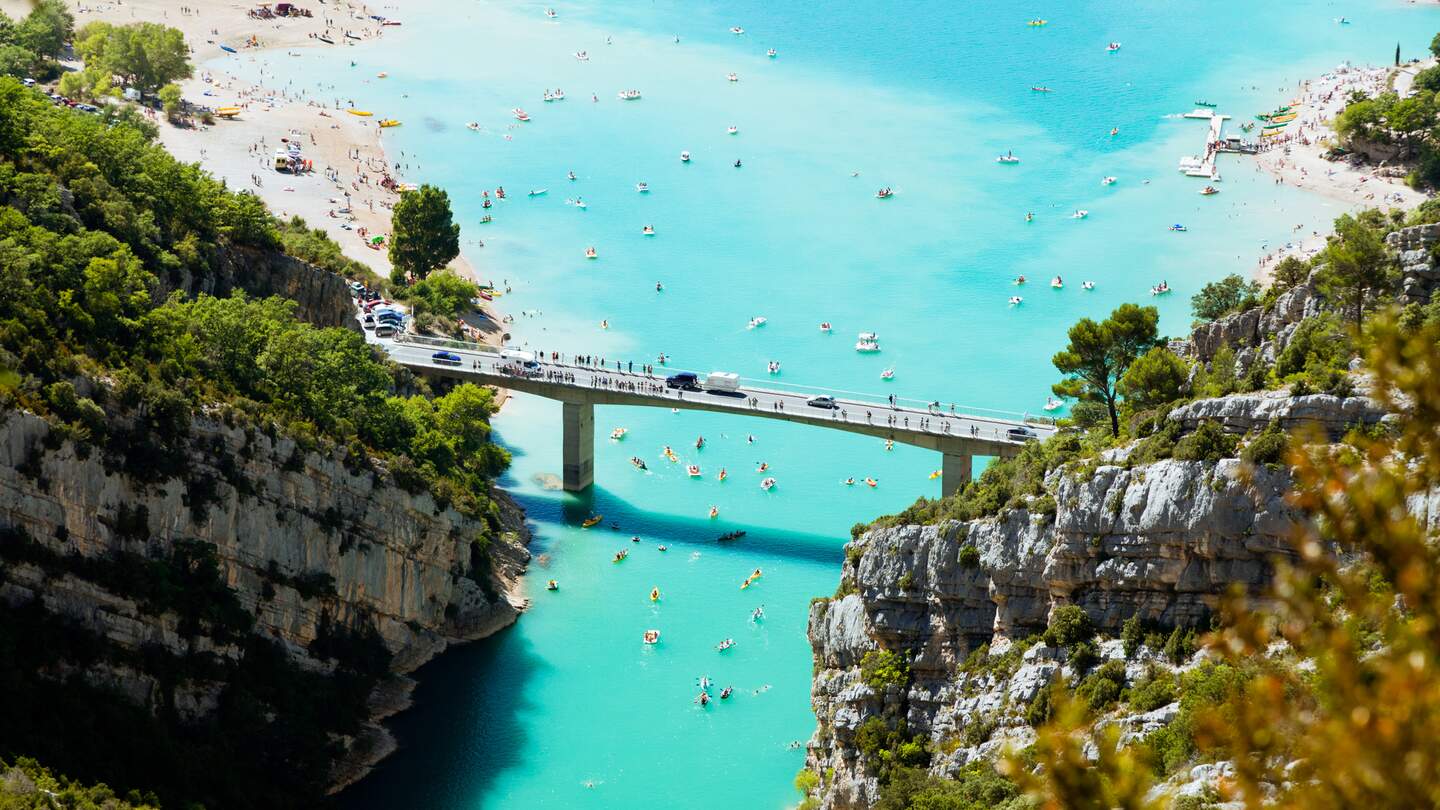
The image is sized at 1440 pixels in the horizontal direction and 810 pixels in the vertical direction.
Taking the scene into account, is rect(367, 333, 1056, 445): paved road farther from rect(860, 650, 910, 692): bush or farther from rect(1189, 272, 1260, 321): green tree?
rect(860, 650, 910, 692): bush

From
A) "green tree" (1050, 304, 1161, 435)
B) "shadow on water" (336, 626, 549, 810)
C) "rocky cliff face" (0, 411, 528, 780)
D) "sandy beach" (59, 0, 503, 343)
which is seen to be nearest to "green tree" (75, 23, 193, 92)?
"sandy beach" (59, 0, 503, 343)

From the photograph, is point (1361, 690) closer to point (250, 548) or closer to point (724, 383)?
point (250, 548)

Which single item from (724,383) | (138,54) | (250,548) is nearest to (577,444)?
(724,383)

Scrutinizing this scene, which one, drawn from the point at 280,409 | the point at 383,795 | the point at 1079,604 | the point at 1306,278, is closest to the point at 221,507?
the point at 280,409

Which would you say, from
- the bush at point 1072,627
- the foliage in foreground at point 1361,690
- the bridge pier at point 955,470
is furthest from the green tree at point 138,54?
the foliage in foreground at point 1361,690

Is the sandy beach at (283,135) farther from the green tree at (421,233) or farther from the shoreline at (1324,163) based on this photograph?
the shoreline at (1324,163)

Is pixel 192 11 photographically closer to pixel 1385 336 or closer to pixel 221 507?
pixel 221 507
